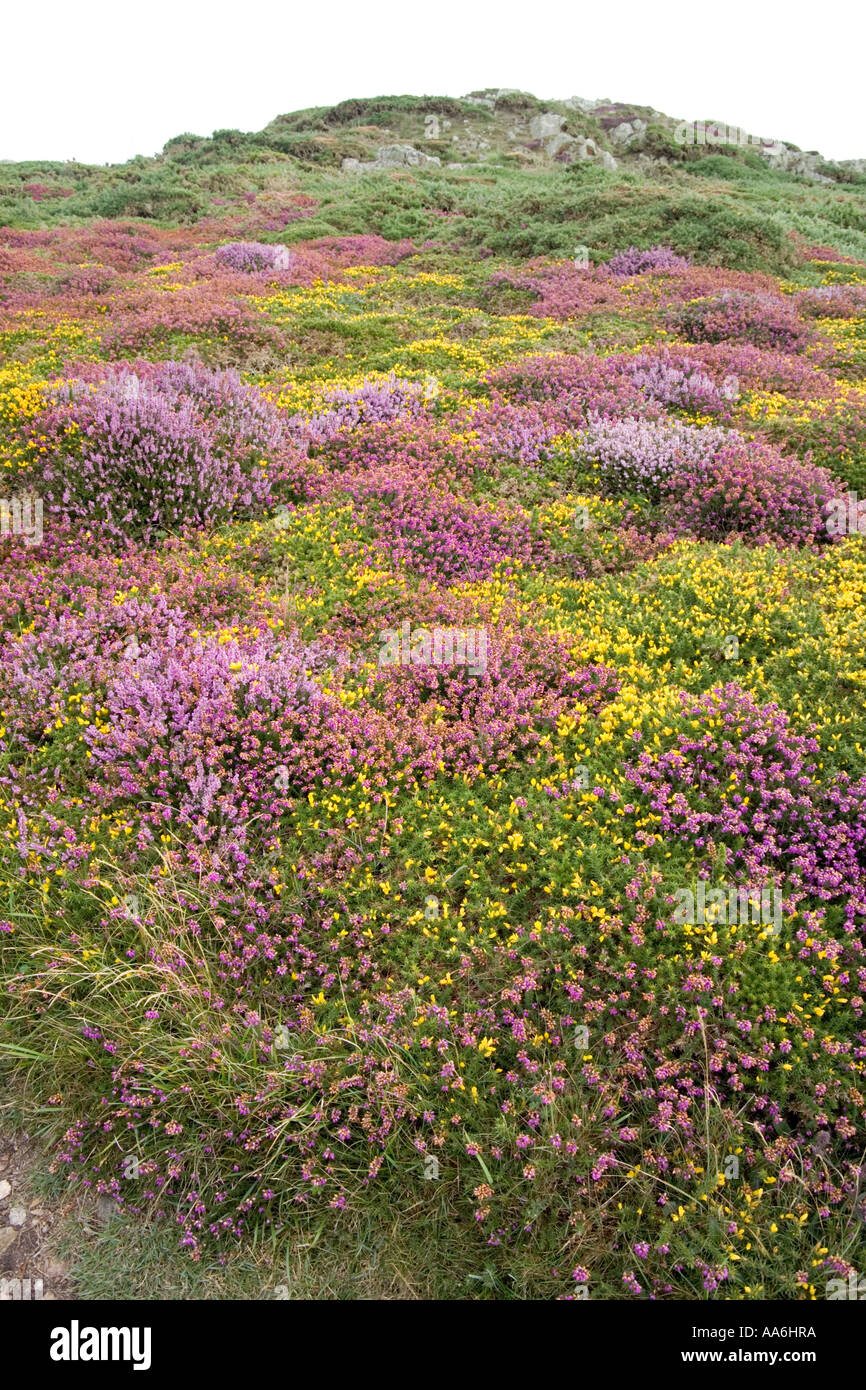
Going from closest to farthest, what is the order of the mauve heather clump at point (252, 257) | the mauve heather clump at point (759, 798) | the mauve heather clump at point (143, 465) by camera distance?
the mauve heather clump at point (759, 798)
the mauve heather clump at point (143, 465)
the mauve heather clump at point (252, 257)

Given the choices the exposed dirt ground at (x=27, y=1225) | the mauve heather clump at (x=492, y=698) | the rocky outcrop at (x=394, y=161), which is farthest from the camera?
the rocky outcrop at (x=394, y=161)

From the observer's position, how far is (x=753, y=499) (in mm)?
9320

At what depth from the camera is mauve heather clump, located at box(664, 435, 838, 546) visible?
362 inches

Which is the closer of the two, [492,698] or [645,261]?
[492,698]

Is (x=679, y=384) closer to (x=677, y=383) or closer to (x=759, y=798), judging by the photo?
(x=677, y=383)

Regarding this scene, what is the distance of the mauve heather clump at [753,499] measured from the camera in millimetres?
9188

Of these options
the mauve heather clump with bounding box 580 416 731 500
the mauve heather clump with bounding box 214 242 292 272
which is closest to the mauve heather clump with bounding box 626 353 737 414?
the mauve heather clump with bounding box 580 416 731 500

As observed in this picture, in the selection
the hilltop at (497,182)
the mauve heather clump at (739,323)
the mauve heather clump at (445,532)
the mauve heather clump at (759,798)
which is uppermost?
the hilltop at (497,182)

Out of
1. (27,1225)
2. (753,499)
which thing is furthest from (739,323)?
(27,1225)

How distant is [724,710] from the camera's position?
5898mm

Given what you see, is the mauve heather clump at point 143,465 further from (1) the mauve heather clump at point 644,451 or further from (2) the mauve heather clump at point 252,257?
(2) the mauve heather clump at point 252,257

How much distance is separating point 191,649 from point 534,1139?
4603 millimetres

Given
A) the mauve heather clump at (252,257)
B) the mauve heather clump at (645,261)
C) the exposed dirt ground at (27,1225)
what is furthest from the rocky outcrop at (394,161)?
the exposed dirt ground at (27,1225)

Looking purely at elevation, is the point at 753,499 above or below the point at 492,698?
above
